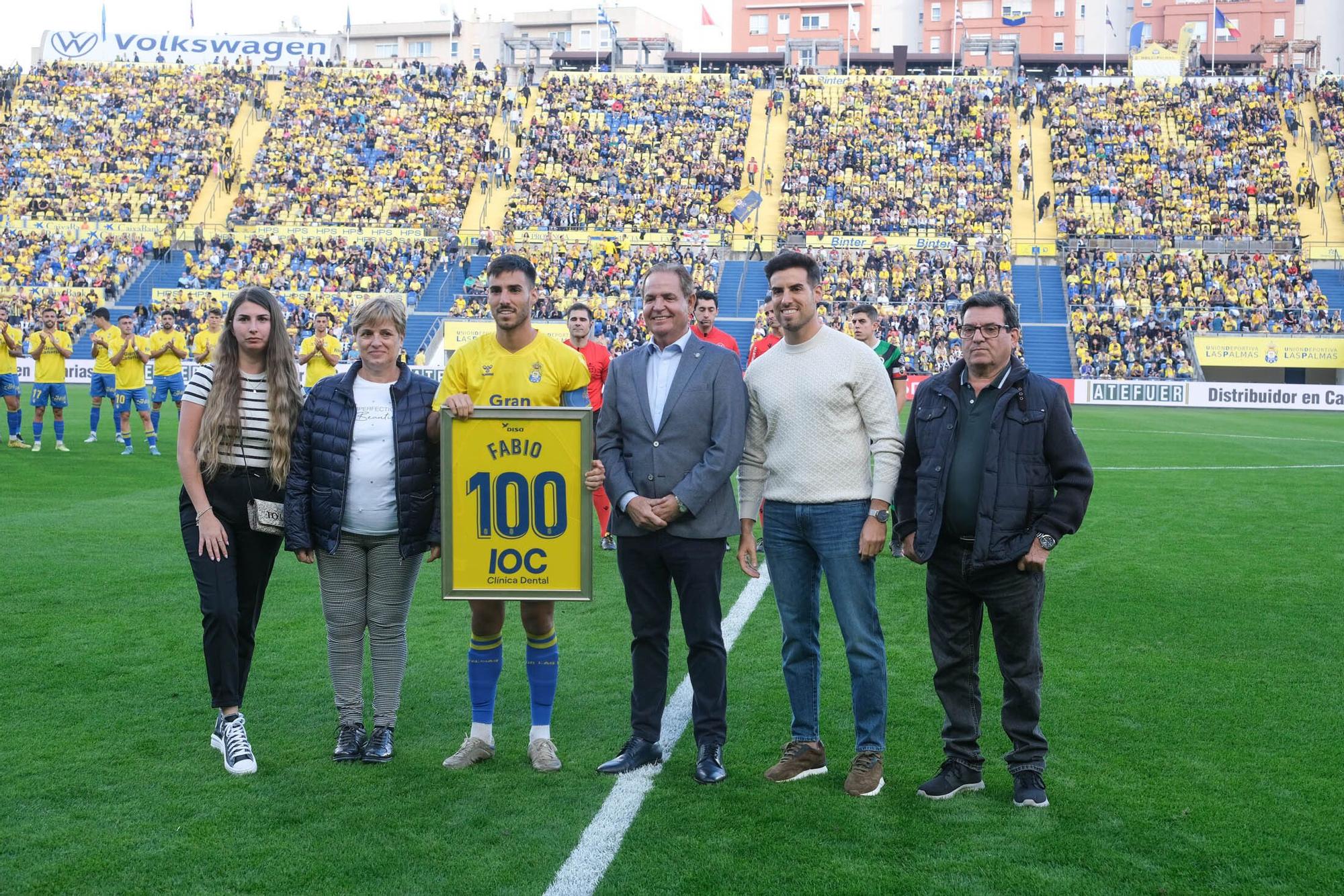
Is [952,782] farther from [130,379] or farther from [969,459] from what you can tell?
[130,379]

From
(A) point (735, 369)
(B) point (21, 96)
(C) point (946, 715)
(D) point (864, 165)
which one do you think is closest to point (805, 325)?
(A) point (735, 369)

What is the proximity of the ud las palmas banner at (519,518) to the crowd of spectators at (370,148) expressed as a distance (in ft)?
135

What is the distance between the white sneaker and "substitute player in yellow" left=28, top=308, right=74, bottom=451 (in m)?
12.9

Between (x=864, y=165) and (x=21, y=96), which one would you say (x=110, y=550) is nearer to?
(x=864, y=165)

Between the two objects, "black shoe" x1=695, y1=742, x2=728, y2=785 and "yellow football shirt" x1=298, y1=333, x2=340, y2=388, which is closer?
"black shoe" x1=695, y1=742, x2=728, y2=785

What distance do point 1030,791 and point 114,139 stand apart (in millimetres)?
52488

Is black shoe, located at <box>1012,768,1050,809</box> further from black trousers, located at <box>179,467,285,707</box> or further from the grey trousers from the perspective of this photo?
black trousers, located at <box>179,467,285,707</box>

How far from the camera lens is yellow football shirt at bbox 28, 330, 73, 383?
16578 millimetres

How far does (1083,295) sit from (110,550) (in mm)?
34014

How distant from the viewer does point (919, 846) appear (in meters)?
4.32

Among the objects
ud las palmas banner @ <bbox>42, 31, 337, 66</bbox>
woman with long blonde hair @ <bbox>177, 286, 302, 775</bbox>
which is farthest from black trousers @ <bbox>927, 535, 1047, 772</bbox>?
ud las palmas banner @ <bbox>42, 31, 337, 66</bbox>

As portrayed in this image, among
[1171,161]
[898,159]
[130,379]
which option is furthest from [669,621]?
[1171,161]

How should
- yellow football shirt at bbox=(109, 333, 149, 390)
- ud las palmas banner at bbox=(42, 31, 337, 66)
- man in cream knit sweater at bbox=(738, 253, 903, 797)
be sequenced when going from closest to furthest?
man in cream knit sweater at bbox=(738, 253, 903, 797), yellow football shirt at bbox=(109, 333, 149, 390), ud las palmas banner at bbox=(42, 31, 337, 66)

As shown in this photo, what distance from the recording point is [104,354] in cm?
1744
